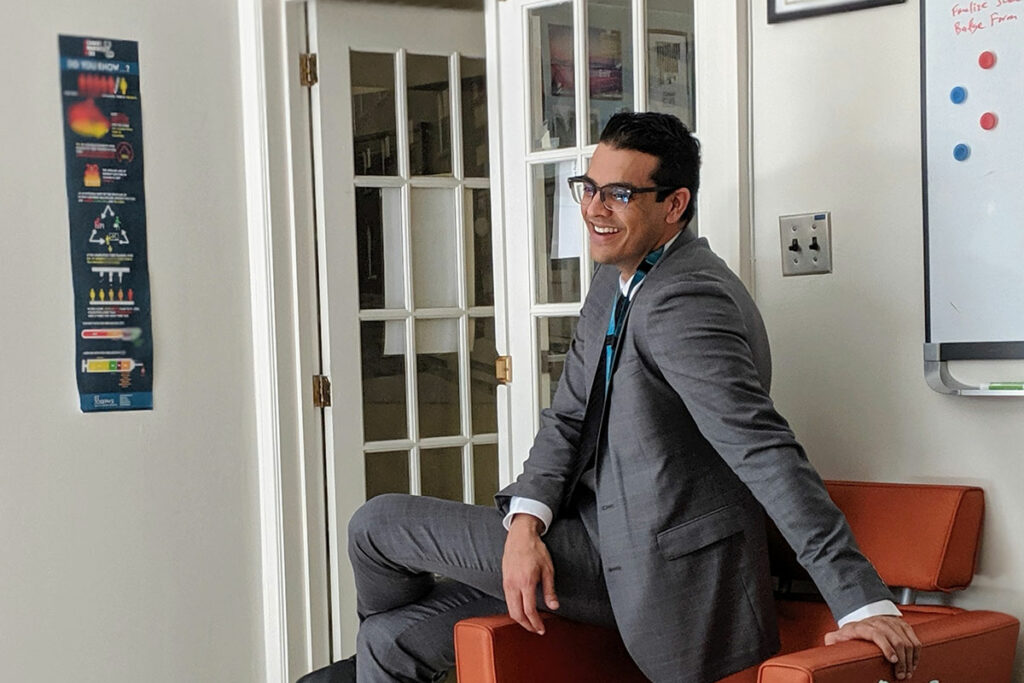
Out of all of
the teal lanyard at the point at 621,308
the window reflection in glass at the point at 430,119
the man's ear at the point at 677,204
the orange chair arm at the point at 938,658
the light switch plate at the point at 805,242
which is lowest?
the orange chair arm at the point at 938,658

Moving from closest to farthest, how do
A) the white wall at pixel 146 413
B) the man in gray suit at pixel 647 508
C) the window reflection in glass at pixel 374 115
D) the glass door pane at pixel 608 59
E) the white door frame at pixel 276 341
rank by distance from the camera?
1. the man in gray suit at pixel 647 508
2. the glass door pane at pixel 608 59
3. the white wall at pixel 146 413
4. the white door frame at pixel 276 341
5. the window reflection in glass at pixel 374 115

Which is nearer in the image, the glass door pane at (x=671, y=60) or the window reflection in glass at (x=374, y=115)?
the glass door pane at (x=671, y=60)

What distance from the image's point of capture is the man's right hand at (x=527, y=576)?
217cm

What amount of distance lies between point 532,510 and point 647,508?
245 millimetres

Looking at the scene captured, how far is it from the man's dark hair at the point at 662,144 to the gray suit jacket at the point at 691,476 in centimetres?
16

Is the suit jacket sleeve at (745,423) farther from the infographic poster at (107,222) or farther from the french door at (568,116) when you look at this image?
the infographic poster at (107,222)

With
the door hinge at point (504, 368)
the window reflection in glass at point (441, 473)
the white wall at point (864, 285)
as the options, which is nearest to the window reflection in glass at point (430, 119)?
the door hinge at point (504, 368)

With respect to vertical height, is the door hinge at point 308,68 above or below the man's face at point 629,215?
above

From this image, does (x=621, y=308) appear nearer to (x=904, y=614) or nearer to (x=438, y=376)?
(x=904, y=614)

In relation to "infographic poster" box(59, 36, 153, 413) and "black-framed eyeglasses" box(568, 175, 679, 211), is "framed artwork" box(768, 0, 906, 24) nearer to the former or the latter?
"black-framed eyeglasses" box(568, 175, 679, 211)

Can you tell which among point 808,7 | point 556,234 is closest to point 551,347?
point 556,234

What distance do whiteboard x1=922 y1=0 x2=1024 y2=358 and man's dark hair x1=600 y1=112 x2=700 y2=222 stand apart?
50 centimetres

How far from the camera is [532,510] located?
2.29 m

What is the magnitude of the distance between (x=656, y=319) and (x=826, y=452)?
0.70m
